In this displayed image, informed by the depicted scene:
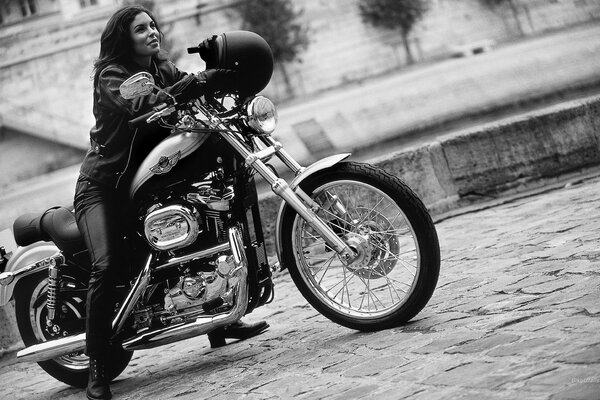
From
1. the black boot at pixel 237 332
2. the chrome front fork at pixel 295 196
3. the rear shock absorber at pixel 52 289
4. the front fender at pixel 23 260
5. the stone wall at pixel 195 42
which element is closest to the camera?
the chrome front fork at pixel 295 196

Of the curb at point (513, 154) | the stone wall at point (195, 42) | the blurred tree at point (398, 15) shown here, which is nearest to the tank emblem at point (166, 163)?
the curb at point (513, 154)

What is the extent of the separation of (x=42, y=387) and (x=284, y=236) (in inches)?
73.6

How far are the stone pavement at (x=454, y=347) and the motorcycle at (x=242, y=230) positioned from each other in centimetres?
23

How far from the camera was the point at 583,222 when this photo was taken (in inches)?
221

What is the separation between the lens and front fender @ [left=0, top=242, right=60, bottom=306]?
4906 millimetres

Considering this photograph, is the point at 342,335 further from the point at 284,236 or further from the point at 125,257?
the point at 125,257

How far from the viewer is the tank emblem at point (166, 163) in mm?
4352

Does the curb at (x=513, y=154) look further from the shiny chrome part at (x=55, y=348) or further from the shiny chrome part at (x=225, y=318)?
the shiny chrome part at (x=55, y=348)

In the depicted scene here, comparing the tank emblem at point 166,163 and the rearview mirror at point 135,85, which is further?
the tank emblem at point 166,163

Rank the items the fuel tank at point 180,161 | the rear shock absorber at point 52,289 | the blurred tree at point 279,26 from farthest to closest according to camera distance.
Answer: the blurred tree at point 279,26
the rear shock absorber at point 52,289
the fuel tank at point 180,161

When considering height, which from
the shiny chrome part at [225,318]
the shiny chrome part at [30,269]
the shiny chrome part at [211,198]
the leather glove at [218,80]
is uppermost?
the leather glove at [218,80]

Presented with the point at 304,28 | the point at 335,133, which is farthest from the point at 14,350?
the point at 304,28

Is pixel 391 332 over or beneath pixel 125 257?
beneath

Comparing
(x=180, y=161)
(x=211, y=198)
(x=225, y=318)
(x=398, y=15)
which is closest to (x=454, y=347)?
(x=225, y=318)
